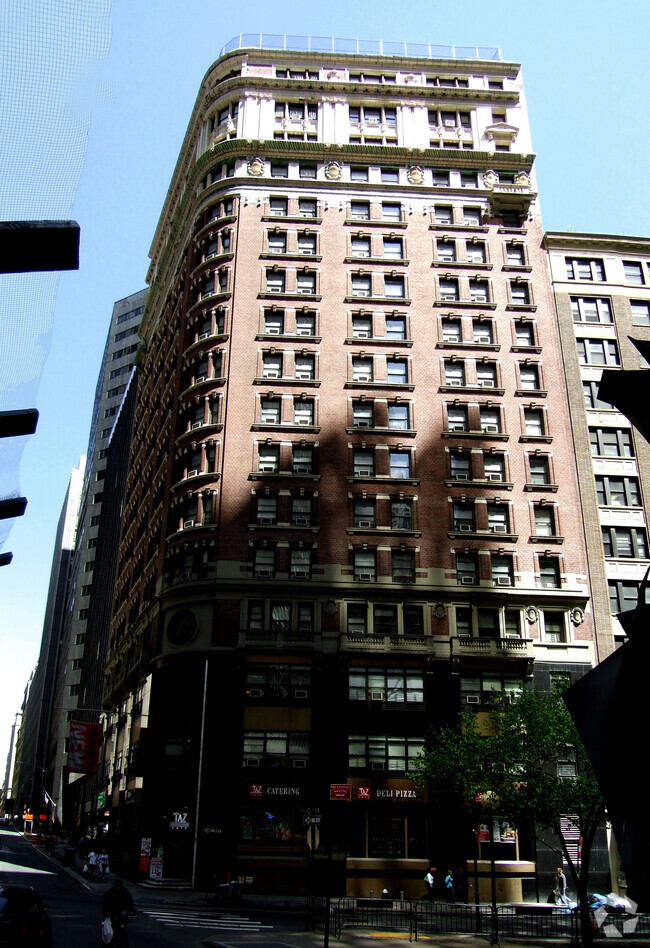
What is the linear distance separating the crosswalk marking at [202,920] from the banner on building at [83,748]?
16.9 meters

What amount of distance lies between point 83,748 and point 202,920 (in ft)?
70.1

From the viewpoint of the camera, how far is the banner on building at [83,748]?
164 feet

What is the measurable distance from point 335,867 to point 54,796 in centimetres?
11239

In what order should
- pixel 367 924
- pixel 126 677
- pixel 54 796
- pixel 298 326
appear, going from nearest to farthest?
pixel 367 924
pixel 298 326
pixel 126 677
pixel 54 796

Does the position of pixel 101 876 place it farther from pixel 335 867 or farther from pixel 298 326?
pixel 298 326

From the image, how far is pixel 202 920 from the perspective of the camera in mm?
31656

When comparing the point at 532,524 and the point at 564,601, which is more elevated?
the point at 532,524

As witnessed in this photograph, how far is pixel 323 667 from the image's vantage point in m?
47.9

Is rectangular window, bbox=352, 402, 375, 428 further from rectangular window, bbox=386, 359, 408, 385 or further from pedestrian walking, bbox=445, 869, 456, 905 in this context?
pedestrian walking, bbox=445, 869, 456, 905

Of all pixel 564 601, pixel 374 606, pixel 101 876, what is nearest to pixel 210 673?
pixel 374 606

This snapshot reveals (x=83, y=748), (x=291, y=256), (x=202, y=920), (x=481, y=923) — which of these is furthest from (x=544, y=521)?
(x=83, y=748)

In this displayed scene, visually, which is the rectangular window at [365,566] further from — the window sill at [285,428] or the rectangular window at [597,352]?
the rectangular window at [597,352]

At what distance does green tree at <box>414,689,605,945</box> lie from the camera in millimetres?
31547

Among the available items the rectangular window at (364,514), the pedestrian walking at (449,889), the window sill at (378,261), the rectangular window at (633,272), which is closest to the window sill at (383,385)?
the rectangular window at (364,514)
